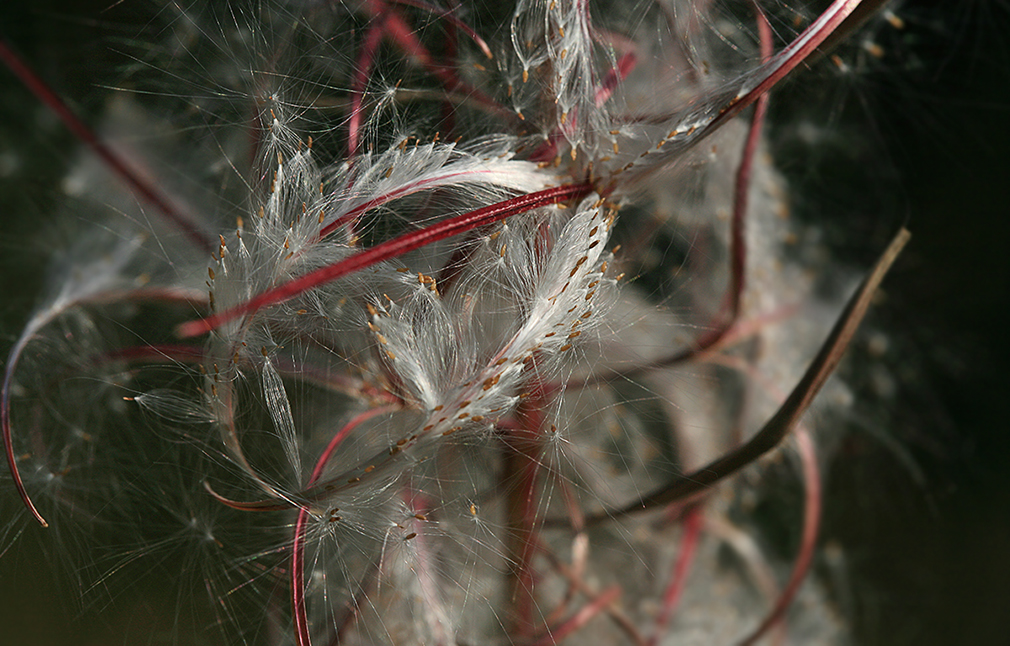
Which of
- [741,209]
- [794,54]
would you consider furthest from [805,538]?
[794,54]

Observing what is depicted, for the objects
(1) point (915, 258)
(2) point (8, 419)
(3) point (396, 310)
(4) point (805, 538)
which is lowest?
(4) point (805, 538)

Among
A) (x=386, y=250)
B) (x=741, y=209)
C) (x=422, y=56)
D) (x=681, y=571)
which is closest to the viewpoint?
(x=386, y=250)

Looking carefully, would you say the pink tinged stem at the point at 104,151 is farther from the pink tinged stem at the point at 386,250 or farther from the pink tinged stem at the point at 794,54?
the pink tinged stem at the point at 794,54

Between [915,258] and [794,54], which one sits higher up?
[794,54]

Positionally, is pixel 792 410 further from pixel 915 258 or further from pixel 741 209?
pixel 915 258

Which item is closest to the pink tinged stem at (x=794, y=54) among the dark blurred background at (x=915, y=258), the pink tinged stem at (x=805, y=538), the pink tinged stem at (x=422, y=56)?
the pink tinged stem at (x=422, y=56)

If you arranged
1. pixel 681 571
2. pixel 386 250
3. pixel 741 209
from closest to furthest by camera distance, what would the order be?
pixel 386 250
pixel 741 209
pixel 681 571

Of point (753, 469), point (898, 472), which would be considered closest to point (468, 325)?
point (753, 469)
